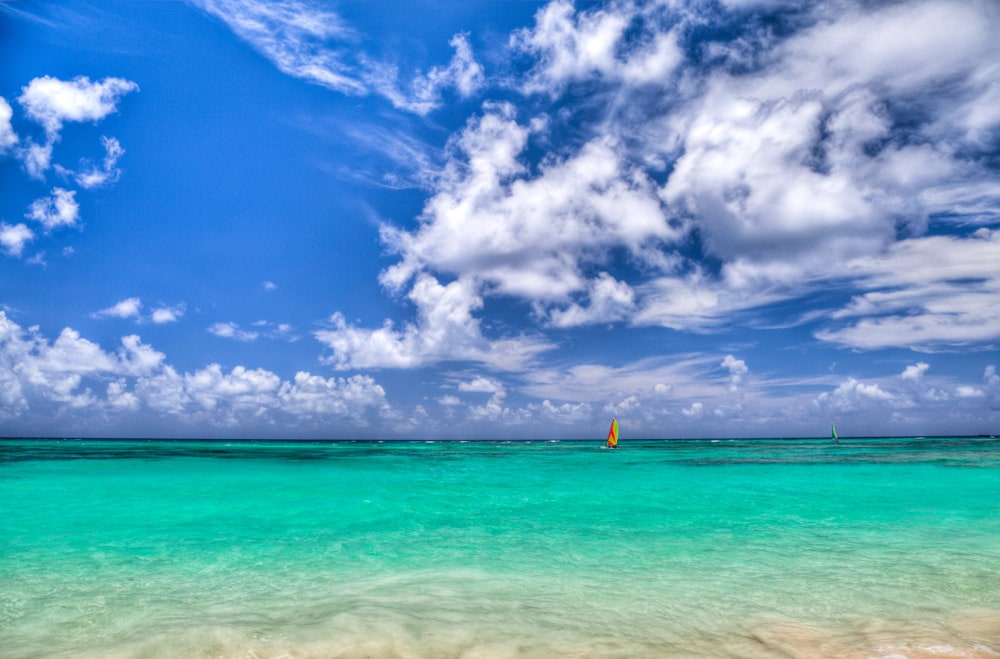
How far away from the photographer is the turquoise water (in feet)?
18.1

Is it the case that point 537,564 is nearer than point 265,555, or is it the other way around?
point 537,564

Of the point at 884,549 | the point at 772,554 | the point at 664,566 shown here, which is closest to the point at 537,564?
the point at 664,566

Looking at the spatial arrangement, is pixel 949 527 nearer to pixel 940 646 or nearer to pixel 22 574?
pixel 940 646

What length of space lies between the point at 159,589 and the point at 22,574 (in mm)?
2808

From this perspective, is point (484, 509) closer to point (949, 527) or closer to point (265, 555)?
point (265, 555)

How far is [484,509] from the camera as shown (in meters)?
15.8

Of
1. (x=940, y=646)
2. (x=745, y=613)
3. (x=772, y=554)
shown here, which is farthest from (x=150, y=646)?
(x=772, y=554)

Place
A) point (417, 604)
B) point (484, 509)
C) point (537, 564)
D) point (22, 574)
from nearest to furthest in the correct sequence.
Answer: point (417, 604) < point (22, 574) < point (537, 564) < point (484, 509)

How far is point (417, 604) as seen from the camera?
6809mm

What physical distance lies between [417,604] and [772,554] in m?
6.50

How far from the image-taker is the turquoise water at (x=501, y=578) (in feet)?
18.1

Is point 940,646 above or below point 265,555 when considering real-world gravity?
above

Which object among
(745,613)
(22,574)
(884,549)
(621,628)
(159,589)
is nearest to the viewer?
(621,628)

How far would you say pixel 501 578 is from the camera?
8180 mm
